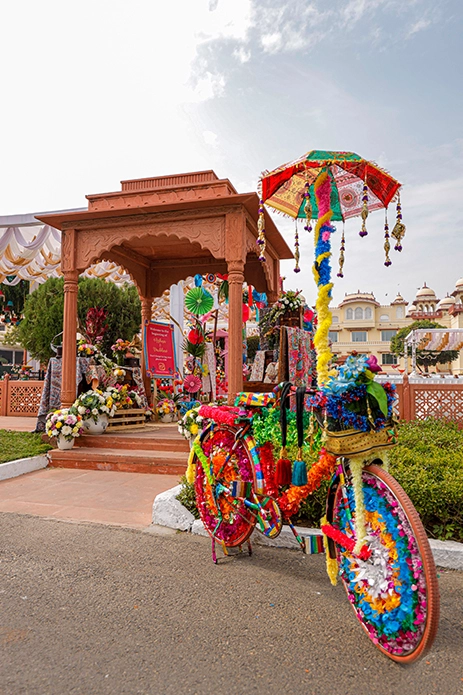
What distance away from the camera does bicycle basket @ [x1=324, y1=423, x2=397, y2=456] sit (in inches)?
92.5

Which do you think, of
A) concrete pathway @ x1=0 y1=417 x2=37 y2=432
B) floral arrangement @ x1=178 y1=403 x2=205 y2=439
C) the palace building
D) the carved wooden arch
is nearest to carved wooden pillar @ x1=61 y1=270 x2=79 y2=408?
the carved wooden arch

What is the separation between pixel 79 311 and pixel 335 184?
14.6m

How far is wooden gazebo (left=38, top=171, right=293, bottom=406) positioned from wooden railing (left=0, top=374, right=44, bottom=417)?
18.6 feet

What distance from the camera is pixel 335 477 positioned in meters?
2.68

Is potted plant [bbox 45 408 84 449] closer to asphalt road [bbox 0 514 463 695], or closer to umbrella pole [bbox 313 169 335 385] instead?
asphalt road [bbox 0 514 463 695]

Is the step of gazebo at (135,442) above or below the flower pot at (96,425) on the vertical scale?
below

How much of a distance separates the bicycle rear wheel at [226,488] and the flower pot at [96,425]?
14.8 feet

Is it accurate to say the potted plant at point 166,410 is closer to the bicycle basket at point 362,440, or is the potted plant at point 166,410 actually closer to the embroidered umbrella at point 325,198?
the embroidered umbrella at point 325,198

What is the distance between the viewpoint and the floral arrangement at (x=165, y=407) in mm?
10391

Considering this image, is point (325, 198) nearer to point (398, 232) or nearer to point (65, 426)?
point (398, 232)

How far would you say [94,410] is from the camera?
7.77 metres

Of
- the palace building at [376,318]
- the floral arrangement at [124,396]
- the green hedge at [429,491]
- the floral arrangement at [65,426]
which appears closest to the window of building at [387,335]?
the palace building at [376,318]

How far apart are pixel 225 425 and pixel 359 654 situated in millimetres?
1694

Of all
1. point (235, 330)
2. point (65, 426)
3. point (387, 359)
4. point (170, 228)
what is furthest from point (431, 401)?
point (387, 359)
